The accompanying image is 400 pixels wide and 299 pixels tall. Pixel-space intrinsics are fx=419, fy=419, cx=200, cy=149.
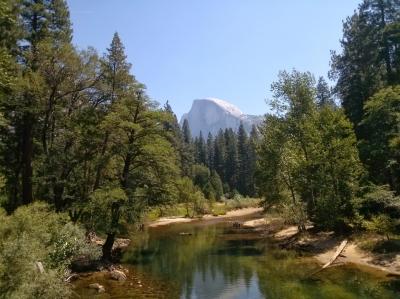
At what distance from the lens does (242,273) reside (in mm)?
30016

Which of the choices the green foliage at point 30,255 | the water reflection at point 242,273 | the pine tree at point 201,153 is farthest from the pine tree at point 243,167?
the green foliage at point 30,255

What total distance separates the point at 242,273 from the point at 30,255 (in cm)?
1859

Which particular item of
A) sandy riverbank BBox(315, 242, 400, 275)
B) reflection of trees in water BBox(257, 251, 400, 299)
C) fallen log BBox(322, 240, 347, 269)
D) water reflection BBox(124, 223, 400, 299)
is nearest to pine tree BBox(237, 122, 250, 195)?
water reflection BBox(124, 223, 400, 299)

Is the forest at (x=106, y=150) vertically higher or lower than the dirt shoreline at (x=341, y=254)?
higher

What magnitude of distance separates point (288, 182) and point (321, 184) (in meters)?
8.10

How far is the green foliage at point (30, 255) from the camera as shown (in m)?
14.0

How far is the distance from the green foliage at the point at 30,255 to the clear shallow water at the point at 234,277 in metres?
4.07

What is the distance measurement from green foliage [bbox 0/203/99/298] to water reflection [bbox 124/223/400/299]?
759 cm

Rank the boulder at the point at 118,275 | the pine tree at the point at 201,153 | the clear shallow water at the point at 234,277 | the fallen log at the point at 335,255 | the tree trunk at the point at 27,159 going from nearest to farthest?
the clear shallow water at the point at 234,277, the boulder at the point at 118,275, the fallen log at the point at 335,255, the tree trunk at the point at 27,159, the pine tree at the point at 201,153

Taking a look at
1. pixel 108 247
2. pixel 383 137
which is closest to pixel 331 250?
pixel 383 137

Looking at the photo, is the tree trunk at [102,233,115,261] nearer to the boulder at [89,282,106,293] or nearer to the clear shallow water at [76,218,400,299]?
the clear shallow water at [76,218,400,299]

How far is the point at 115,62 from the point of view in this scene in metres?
34.8

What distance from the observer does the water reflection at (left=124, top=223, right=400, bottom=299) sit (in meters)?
24.2

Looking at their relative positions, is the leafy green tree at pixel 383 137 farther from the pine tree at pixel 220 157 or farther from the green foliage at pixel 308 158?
the pine tree at pixel 220 157
